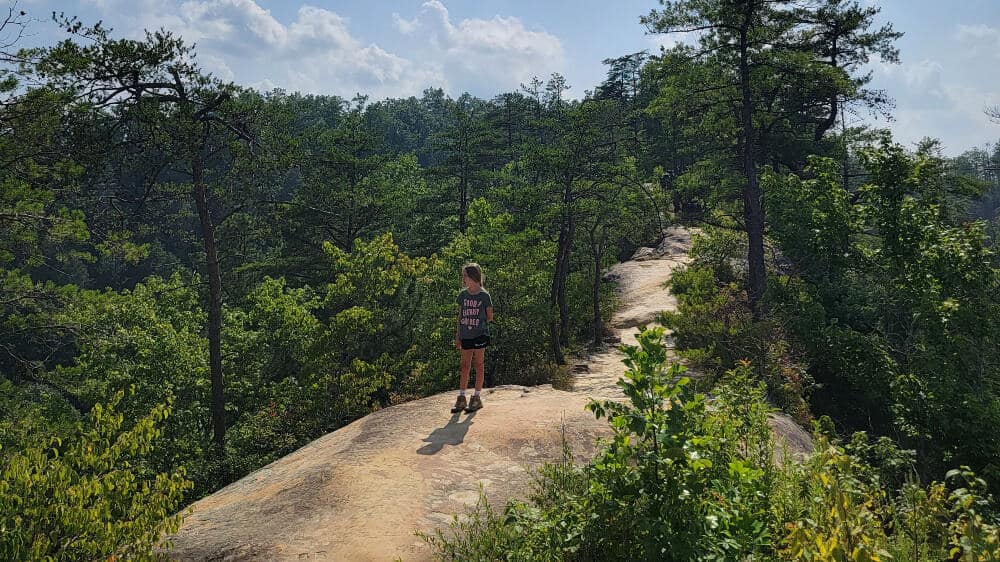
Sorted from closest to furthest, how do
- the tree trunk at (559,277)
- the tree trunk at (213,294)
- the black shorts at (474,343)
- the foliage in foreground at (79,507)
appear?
the foliage in foreground at (79,507) < the black shorts at (474,343) < the tree trunk at (213,294) < the tree trunk at (559,277)

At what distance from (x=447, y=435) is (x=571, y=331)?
11928 millimetres

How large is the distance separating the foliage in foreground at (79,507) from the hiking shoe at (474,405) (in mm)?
3904

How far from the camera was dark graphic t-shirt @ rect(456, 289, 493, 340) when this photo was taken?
711 cm

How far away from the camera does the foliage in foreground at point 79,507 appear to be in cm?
289

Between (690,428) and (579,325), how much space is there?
1482 cm

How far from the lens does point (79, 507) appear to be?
116 inches

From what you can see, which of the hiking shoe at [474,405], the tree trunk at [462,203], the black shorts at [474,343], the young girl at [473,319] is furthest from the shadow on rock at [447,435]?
the tree trunk at [462,203]

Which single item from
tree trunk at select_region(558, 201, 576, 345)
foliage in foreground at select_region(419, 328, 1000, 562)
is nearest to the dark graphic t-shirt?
foliage in foreground at select_region(419, 328, 1000, 562)

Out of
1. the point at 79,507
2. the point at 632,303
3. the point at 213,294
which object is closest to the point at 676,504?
the point at 79,507

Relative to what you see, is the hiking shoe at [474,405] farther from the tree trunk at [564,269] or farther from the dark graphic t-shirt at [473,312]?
the tree trunk at [564,269]

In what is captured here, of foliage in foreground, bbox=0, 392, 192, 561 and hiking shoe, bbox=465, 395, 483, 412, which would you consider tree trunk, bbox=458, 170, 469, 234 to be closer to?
hiking shoe, bbox=465, 395, 483, 412

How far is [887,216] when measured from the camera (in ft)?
34.0

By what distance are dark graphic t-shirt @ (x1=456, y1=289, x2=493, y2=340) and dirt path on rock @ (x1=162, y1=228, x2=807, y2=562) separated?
1.02 m

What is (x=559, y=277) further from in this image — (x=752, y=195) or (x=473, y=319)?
(x=473, y=319)
